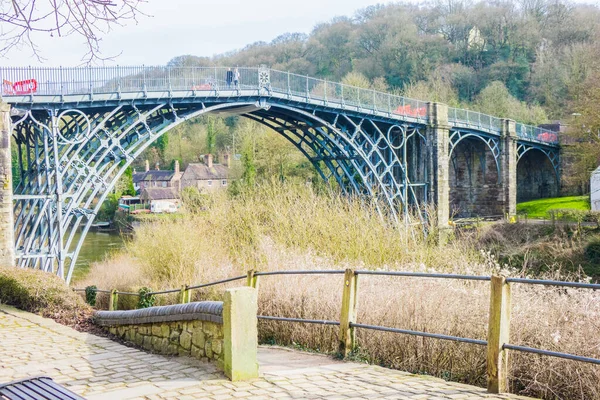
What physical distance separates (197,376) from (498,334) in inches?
100

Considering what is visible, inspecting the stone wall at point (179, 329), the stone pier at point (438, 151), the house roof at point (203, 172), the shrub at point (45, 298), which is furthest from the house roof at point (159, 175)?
the stone wall at point (179, 329)

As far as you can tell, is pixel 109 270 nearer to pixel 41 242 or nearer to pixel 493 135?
pixel 41 242

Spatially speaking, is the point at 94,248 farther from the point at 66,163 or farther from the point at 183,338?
the point at 183,338

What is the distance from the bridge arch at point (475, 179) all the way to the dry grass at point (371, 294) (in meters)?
21.9

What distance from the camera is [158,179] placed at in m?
63.8

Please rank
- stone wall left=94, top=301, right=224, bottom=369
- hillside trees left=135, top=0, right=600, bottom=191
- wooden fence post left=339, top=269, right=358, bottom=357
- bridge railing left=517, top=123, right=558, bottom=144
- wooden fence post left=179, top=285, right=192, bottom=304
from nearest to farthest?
1. stone wall left=94, top=301, right=224, bottom=369
2. wooden fence post left=339, top=269, right=358, bottom=357
3. wooden fence post left=179, top=285, right=192, bottom=304
4. bridge railing left=517, top=123, right=558, bottom=144
5. hillside trees left=135, top=0, right=600, bottom=191

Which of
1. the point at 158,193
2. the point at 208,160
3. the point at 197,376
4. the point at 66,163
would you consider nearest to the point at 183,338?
the point at 197,376

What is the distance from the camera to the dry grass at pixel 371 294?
6.23m

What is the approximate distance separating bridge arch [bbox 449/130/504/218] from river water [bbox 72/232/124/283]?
64.3 ft

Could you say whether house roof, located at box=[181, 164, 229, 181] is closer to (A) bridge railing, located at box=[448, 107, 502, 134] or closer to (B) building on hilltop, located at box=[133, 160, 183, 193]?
(B) building on hilltop, located at box=[133, 160, 183, 193]

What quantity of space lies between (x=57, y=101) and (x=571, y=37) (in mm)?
54701

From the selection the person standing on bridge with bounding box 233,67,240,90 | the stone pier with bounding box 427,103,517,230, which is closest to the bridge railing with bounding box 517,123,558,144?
the stone pier with bounding box 427,103,517,230

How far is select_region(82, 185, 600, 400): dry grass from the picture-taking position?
20.5ft

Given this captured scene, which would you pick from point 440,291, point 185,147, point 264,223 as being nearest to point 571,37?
point 185,147
